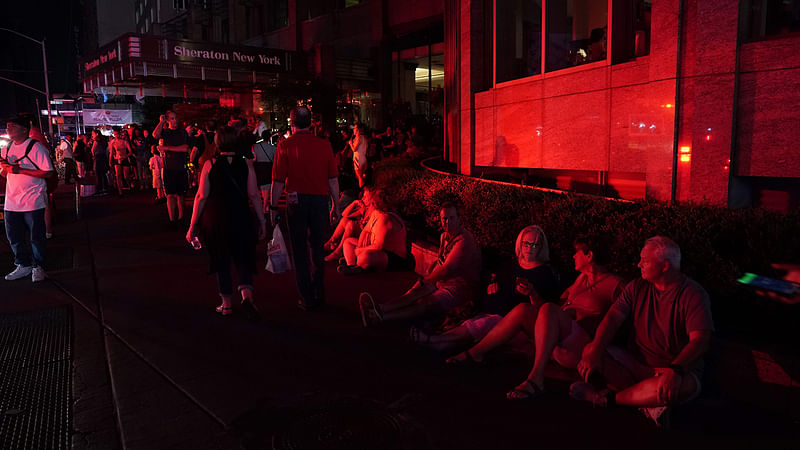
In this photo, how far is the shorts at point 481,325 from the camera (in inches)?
186

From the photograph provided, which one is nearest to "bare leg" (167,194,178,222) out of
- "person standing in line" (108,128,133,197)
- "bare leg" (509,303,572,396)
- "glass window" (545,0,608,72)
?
"glass window" (545,0,608,72)

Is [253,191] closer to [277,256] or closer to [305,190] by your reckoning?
[305,190]

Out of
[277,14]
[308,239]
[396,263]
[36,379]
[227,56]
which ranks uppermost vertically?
[277,14]

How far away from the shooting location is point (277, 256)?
6.03 meters

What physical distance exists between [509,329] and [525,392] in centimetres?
52

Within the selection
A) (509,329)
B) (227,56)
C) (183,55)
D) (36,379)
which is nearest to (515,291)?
(509,329)

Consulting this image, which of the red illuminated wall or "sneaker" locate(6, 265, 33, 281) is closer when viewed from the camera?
the red illuminated wall

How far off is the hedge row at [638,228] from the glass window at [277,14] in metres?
28.0

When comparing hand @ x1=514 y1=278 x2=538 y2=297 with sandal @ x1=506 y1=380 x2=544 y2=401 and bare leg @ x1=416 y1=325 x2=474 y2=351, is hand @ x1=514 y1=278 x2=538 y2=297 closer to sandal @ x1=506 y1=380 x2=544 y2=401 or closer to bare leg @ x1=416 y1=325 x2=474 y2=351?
bare leg @ x1=416 y1=325 x2=474 y2=351

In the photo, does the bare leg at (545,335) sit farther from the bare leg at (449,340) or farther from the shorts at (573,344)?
the bare leg at (449,340)

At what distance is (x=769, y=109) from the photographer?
22.1ft

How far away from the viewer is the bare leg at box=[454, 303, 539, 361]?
421cm

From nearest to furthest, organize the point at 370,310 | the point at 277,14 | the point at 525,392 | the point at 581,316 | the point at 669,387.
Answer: the point at 669,387 → the point at 525,392 → the point at 581,316 → the point at 370,310 → the point at 277,14

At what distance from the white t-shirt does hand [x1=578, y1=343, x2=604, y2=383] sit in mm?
6558
